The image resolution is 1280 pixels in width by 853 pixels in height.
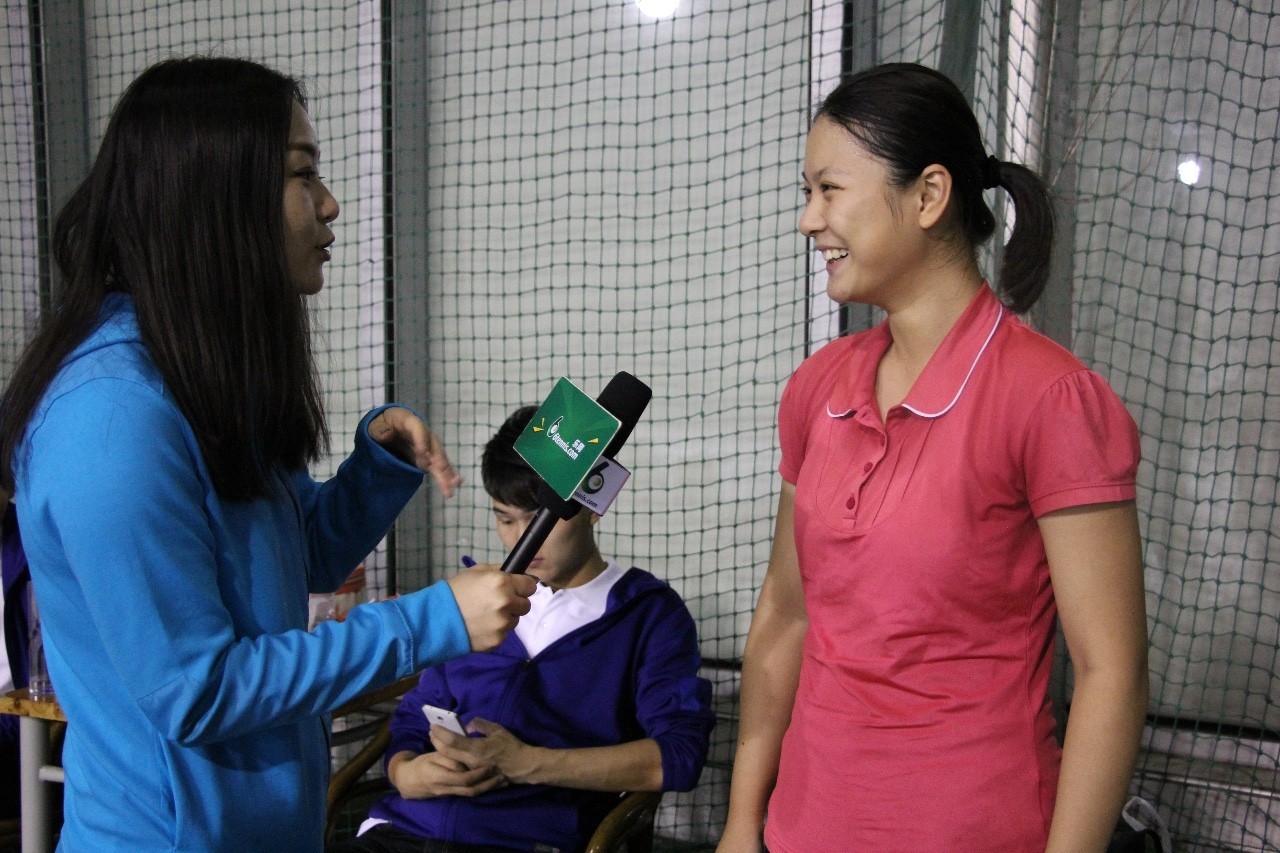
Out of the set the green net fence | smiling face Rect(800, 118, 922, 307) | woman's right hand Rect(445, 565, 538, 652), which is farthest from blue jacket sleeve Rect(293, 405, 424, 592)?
the green net fence

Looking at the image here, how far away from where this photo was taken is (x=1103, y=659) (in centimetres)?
112

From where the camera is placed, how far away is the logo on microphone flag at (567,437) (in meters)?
1.17

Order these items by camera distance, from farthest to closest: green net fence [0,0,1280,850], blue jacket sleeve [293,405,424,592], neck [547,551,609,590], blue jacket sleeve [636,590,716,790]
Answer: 1. green net fence [0,0,1280,850]
2. neck [547,551,609,590]
3. blue jacket sleeve [636,590,716,790]
4. blue jacket sleeve [293,405,424,592]

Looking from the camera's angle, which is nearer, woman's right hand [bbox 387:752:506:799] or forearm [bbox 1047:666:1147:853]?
forearm [bbox 1047:666:1147:853]

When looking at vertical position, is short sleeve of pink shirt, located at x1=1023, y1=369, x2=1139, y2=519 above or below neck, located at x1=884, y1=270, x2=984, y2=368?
below

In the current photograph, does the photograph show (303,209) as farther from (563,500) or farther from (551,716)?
(551,716)

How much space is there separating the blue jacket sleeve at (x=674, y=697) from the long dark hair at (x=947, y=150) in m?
1.03

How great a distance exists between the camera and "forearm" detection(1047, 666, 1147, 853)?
1.12m

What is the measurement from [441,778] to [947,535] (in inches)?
46.3

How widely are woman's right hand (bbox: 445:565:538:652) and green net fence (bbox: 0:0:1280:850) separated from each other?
126cm

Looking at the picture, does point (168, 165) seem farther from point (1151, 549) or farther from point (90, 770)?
point (1151, 549)

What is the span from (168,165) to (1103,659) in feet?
3.41

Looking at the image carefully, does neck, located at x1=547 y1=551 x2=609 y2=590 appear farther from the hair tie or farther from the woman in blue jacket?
the hair tie

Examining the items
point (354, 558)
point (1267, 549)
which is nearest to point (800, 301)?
point (1267, 549)
